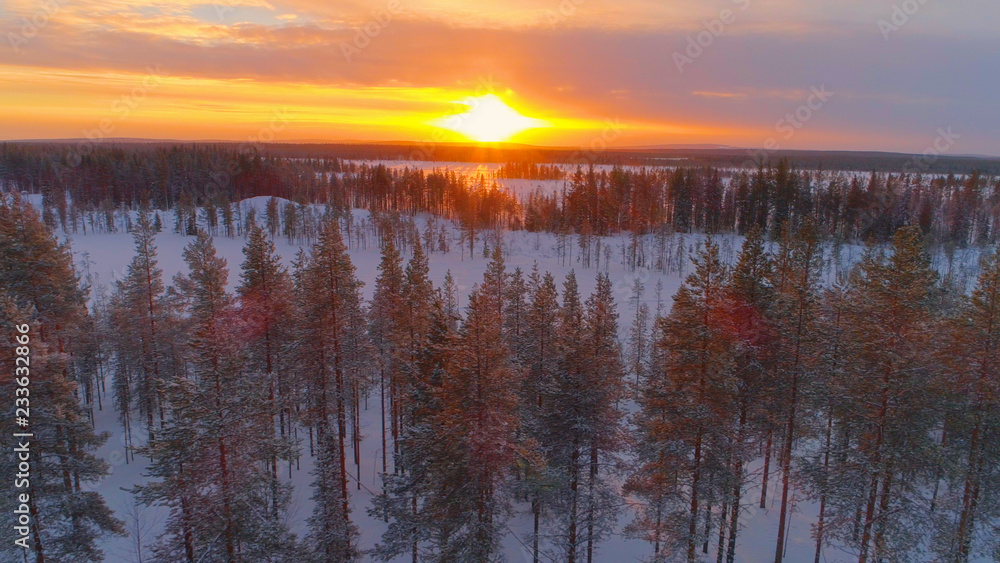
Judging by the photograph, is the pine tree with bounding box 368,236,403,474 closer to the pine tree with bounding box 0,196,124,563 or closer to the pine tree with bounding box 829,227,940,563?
the pine tree with bounding box 0,196,124,563

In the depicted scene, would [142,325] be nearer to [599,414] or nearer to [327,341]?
[327,341]

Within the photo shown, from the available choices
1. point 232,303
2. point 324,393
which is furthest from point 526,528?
point 232,303

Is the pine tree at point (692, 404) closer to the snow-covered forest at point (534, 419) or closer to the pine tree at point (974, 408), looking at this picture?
the snow-covered forest at point (534, 419)

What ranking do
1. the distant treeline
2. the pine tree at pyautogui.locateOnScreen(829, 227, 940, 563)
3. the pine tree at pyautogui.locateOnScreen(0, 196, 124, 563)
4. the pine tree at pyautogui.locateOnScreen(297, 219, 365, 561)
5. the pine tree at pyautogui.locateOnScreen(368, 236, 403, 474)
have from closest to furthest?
1. the pine tree at pyautogui.locateOnScreen(0, 196, 124, 563)
2. the pine tree at pyautogui.locateOnScreen(829, 227, 940, 563)
3. the pine tree at pyautogui.locateOnScreen(297, 219, 365, 561)
4. the pine tree at pyautogui.locateOnScreen(368, 236, 403, 474)
5. the distant treeline

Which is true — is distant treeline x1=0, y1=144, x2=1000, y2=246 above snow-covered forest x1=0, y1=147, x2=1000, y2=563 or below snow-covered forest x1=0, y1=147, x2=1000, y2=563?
above

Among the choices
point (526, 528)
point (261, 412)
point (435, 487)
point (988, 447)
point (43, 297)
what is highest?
point (43, 297)

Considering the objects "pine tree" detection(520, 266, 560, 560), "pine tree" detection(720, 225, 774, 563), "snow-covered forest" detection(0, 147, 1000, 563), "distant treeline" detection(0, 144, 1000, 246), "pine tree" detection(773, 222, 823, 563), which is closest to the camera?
"snow-covered forest" detection(0, 147, 1000, 563)

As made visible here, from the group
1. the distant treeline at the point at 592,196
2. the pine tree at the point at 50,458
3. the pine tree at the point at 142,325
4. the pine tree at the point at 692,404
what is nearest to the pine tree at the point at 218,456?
the pine tree at the point at 50,458

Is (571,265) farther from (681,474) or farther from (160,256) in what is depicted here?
(681,474)

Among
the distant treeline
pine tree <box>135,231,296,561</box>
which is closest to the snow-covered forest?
pine tree <box>135,231,296,561</box>
